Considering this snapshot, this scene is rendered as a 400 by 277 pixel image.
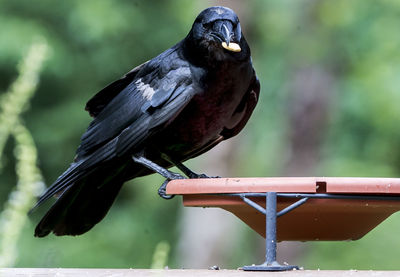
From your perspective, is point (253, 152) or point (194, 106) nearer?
point (194, 106)

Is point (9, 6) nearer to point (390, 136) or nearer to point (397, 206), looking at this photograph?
point (390, 136)

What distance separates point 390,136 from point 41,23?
505cm

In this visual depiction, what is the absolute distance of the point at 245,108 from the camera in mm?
4273

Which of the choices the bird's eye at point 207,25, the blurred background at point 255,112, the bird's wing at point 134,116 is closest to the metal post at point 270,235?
the bird's wing at point 134,116

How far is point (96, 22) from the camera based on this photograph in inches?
410

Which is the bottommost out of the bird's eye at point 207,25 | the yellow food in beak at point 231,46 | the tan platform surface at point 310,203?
the tan platform surface at point 310,203

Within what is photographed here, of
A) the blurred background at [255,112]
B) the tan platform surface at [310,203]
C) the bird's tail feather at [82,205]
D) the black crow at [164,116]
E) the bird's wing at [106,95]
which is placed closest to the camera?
the tan platform surface at [310,203]

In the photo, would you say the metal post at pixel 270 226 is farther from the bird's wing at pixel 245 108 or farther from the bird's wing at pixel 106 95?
the bird's wing at pixel 106 95

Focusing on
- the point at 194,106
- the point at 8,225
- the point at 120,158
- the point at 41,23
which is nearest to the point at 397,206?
the point at 194,106

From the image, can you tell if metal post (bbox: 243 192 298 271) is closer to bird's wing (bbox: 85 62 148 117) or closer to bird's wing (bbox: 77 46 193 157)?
bird's wing (bbox: 77 46 193 157)

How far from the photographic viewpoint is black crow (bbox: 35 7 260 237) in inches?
152

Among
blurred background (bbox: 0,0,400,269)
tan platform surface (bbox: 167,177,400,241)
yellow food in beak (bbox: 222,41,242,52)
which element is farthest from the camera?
blurred background (bbox: 0,0,400,269)

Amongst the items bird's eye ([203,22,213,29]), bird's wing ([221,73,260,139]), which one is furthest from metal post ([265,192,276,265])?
bird's wing ([221,73,260,139])

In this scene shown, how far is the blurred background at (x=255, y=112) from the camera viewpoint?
9.21m
